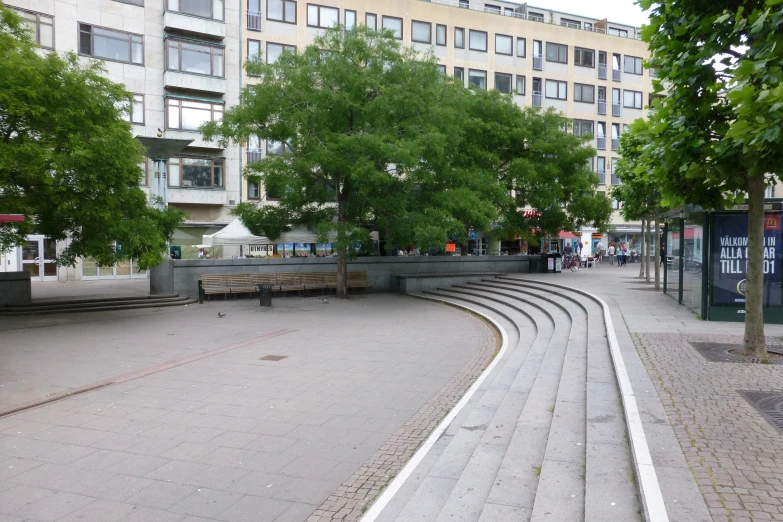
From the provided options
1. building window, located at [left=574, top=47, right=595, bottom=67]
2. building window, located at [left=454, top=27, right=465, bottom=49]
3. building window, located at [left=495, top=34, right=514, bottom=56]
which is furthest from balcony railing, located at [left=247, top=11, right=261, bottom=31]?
building window, located at [left=574, top=47, right=595, bottom=67]

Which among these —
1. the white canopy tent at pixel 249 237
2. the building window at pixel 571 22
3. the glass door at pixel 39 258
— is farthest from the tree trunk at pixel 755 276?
the building window at pixel 571 22

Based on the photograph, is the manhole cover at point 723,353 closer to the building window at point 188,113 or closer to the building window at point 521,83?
the building window at point 188,113

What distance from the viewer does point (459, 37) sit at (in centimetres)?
4112

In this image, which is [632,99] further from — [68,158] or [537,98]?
[68,158]

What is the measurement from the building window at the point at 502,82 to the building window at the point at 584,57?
666 centimetres

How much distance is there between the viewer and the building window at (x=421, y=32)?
39.3 metres

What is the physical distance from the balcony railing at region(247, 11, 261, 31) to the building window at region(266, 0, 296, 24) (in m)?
0.63

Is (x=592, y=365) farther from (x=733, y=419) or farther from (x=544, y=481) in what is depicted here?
(x=544, y=481)

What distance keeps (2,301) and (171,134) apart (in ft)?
50.9

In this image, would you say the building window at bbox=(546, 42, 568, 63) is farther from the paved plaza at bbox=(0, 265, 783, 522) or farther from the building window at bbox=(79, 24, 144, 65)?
the paved plaza at bbox=(0, 265, 783, 522)

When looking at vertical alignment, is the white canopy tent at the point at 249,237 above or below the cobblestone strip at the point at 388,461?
above

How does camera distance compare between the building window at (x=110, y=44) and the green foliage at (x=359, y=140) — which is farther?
the building window at (x=110, y=44)

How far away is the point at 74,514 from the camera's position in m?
4.61

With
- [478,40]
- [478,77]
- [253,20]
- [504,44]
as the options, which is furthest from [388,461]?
[504,44]
